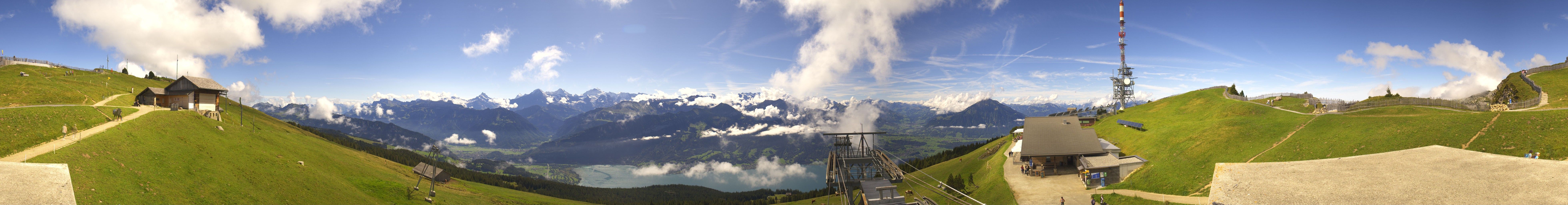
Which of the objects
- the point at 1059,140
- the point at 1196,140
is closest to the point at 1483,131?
the point at 1196,140

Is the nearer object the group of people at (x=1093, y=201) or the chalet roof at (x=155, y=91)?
the group of people at (x=1093, y=201)

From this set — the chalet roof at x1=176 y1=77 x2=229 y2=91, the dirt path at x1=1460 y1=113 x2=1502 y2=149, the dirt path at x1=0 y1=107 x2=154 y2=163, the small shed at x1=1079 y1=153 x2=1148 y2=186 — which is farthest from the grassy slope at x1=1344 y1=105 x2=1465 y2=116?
the chalet roof at x1=176 y1=77 x2=229 y2=91

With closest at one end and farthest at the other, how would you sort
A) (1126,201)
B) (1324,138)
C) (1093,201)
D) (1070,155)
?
(1093,201), (1126,201), (1324,138), (1070,155)

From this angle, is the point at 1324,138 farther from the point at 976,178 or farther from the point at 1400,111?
the point at 976,178

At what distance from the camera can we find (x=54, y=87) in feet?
157

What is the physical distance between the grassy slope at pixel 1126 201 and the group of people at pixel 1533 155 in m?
16.3

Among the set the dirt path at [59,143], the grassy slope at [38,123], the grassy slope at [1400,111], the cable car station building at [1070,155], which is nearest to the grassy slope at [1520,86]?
the grassy slope at [1400,111]

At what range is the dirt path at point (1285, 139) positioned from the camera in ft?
106

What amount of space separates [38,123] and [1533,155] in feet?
286

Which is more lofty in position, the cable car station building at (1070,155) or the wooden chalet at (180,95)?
the wooden chalet at (180,95)

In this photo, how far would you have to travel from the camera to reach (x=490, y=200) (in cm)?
7150

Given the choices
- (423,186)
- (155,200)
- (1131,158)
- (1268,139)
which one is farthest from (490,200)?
(1268,139)

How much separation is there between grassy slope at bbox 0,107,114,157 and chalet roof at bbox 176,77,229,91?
978cm

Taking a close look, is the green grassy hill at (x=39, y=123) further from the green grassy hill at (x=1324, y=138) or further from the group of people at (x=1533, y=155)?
the group of people at (x=1533, y=155)
